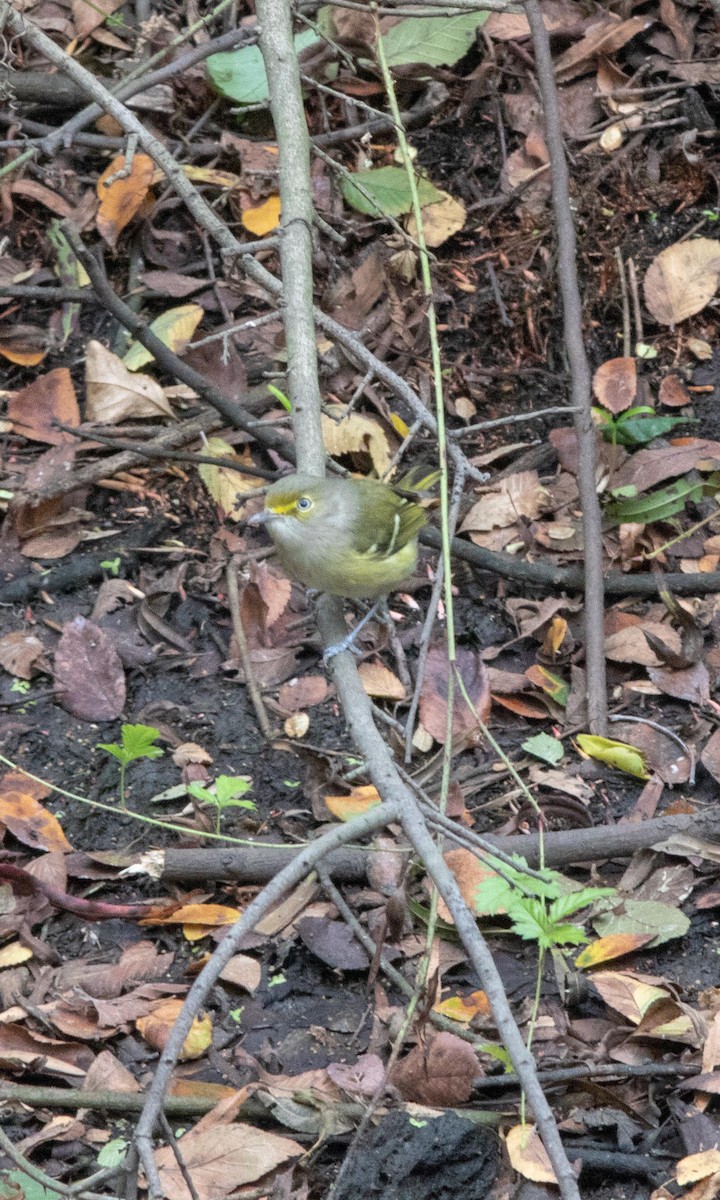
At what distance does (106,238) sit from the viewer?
6172 mm

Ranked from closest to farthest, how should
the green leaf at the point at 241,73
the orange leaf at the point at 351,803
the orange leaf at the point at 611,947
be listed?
the orange leaf at the point at 611,947 < the orange leaf at the point at 351,803 < the green leaf at the point at 241,73

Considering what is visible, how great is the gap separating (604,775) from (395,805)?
82.7 inches

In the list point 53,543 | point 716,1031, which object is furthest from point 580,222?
point 716,1031

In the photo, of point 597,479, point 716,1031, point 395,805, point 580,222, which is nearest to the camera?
point 395,805

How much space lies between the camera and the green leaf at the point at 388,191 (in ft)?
19.6

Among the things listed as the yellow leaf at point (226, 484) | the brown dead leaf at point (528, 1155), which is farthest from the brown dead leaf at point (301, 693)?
the brown dead leaf at point (528, 1155)

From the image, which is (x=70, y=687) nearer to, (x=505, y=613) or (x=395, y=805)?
(x=505, y=613)

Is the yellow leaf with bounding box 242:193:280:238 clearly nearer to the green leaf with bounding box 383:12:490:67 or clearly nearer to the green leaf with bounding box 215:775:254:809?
the green leaf with bounding box 383:12:490:67

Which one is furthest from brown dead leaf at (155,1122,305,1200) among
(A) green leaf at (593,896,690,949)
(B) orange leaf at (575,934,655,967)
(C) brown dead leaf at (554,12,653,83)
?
(C) brown dead leaf at (554,12,653,83)

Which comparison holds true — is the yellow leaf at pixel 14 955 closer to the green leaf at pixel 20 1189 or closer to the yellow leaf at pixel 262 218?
the green leaf at pixel 20 1189

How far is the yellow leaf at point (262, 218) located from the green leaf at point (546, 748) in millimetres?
3043

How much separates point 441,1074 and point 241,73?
507 cm

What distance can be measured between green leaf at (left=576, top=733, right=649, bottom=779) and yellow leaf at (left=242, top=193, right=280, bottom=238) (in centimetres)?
313

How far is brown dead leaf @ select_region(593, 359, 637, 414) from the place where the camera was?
5703mm
